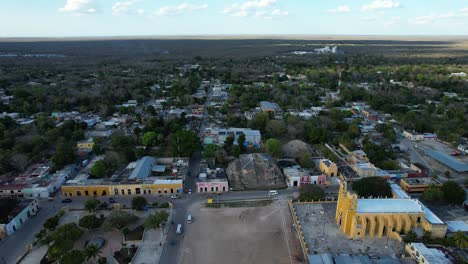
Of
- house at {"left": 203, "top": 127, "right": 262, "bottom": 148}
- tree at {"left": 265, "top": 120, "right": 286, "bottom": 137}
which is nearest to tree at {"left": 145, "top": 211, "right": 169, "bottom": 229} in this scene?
house at {"left": 203, "top": 127, "right": 262, "bottom": 148}

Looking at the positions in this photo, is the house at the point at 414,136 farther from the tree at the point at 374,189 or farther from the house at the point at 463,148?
the tree at the point at 374,189

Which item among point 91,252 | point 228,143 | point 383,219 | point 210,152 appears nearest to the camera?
point 91,252

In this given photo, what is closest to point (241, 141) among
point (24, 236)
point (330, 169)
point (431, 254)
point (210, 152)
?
point (210, 152)

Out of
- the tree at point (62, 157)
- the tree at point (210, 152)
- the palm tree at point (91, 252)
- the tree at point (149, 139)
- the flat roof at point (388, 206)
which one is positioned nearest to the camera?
the palm tree at point (91, 252)

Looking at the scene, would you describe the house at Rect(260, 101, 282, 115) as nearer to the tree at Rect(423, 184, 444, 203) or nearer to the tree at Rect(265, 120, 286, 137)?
the tree at Rect(265, 120, 286, 137)

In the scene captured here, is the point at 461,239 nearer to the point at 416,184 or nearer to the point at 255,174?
the point at 416,184

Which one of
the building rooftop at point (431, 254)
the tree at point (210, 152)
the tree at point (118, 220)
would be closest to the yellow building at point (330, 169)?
the tree at point (210, 152)
